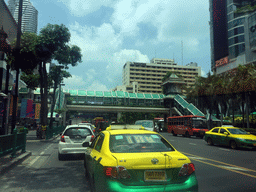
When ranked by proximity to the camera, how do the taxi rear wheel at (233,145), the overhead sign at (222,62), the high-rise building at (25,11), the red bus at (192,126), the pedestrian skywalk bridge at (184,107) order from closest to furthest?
the taxi rear wheel at (233,145) < the high-rise building at (25,11) < the red bus at (192,126) < the pedestrian skywalk bridge at (184,107) < the overhead sign at (222,62)

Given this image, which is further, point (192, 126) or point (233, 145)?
point (192, 126)

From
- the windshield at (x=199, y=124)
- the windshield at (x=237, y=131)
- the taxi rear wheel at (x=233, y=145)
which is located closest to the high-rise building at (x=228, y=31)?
the windshield at (x=199, y=124)

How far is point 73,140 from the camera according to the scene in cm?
1041

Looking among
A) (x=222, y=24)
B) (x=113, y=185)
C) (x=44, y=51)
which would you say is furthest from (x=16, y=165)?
(x=222, y=24)

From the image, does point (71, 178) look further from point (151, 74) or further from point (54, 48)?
point (151, 74)

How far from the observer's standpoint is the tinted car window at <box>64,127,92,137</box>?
35.0ft

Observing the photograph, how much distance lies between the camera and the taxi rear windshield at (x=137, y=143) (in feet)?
13.9

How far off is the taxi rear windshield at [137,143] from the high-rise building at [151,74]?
12335 centimetres

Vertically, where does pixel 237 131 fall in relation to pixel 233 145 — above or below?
above

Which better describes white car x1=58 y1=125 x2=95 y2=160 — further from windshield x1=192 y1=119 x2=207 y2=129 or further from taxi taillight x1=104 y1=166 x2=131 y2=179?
windshield x1=192 y1=119 x2=207 y2=129

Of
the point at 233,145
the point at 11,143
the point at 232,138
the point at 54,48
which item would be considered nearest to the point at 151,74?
the point at 54,48

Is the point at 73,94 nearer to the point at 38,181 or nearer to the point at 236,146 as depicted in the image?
the point at 236,146

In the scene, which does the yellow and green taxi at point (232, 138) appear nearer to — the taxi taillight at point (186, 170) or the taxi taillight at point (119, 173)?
the taxi taillight at point (186, 170)

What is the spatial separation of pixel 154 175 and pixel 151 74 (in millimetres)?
130957
